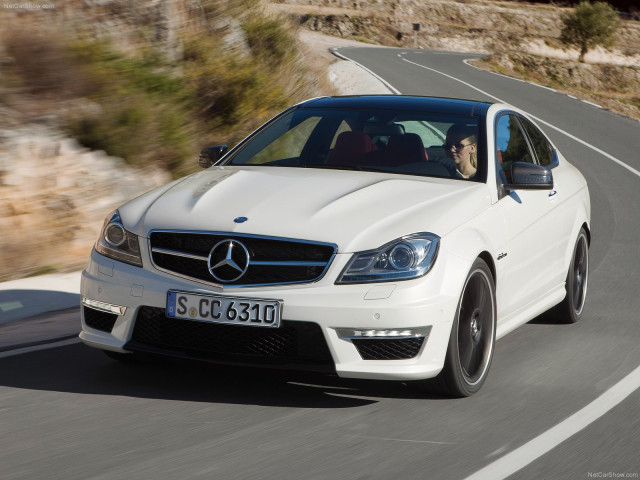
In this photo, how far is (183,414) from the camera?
500cm

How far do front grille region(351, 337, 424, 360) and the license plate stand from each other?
1.47 feet

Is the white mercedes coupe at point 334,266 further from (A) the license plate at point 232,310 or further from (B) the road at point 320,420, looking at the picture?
(B) the road at point 320,420

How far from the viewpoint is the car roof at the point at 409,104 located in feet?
22.1

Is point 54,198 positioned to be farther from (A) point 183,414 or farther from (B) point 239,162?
(A) point 183,414

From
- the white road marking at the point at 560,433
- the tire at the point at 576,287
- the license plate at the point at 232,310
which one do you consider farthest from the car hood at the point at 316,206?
the tire at the point at 576,287

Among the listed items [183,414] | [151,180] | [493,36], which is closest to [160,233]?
[183,414]

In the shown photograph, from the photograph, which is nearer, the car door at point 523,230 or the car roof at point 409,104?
the car door at point 523,230

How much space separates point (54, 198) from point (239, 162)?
363cm

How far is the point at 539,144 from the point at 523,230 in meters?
1.44

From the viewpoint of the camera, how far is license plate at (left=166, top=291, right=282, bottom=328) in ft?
16.2

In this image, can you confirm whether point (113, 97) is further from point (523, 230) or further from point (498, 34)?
point (498, 34)

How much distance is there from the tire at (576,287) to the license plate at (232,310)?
3.20 meters

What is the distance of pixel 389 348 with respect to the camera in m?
5.08

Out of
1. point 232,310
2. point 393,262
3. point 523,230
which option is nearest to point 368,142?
point 523,230
